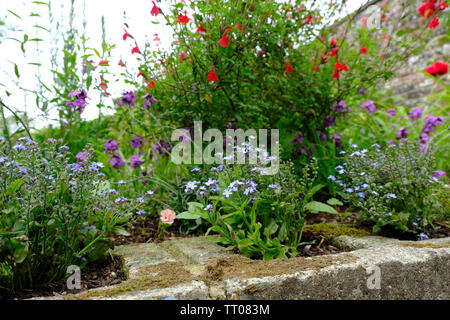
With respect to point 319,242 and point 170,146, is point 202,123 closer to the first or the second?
point 170,146

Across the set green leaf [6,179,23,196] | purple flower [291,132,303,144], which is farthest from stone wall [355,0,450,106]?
green leaf [6,179,23,196]

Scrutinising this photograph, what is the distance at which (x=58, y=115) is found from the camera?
8.48 ft

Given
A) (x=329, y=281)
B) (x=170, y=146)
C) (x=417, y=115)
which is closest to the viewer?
(x=329, y=281)

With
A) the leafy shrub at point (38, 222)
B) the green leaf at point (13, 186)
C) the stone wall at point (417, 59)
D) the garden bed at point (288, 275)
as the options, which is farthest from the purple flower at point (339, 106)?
the stone wall at point (417, 59)

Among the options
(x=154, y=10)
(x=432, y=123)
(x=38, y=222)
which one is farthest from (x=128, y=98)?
(x=432, y=123)

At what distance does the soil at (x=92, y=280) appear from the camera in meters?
1.26

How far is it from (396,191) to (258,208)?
2.64 feet

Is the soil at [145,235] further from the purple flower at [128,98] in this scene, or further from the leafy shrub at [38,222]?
the purple flower at [128,98]

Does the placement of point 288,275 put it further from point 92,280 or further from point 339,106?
point 339,106

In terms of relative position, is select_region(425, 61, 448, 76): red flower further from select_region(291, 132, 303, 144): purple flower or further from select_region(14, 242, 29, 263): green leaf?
select_region(14, 242, 29, 263): green leaf

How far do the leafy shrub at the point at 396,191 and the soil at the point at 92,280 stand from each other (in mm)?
1239

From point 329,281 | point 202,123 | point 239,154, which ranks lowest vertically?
point 329,281

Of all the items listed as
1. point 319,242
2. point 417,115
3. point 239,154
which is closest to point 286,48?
point 239,154
